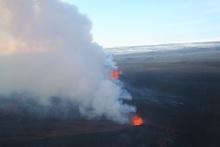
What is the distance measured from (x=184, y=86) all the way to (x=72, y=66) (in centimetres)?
2415

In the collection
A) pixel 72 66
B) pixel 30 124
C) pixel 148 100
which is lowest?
pixel 30 124

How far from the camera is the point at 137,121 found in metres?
40.4

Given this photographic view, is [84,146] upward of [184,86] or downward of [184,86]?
downward

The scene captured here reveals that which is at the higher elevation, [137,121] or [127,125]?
[137,121]

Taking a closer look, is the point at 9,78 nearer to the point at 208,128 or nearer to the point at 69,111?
the point at 69,111

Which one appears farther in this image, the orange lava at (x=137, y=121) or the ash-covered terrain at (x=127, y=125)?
the orange lava at (x=137, y=121)

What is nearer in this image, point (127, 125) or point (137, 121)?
point (127, 125)

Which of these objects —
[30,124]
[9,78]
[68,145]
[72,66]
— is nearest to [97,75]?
[72,66]

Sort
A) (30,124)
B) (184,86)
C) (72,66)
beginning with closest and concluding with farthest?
(30,124), (72,66), (184,86)

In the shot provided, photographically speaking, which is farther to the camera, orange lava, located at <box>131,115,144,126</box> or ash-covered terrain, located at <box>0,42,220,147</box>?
orange lava, located at <box>131,115,144,126</box>

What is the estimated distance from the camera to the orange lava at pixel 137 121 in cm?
3911

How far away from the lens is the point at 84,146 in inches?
1308

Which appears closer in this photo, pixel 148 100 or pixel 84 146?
pixel 84 146

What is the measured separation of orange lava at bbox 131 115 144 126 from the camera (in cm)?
3911
